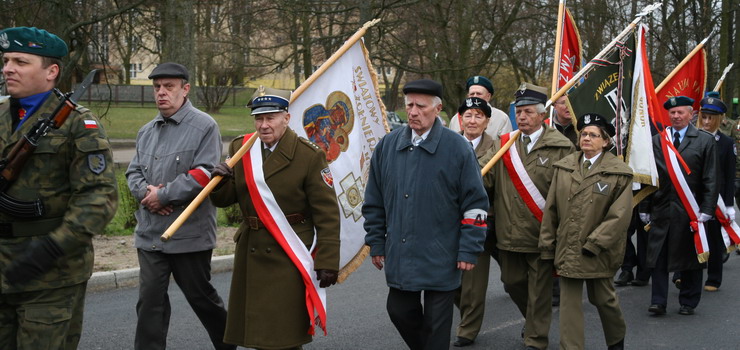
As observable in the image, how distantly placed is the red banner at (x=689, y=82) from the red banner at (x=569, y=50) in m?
1.38

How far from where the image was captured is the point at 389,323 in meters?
7.11

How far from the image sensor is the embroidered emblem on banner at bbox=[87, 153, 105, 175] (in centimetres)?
396

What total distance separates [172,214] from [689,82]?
6.45 meters

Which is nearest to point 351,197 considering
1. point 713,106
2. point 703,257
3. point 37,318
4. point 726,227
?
point 37,318

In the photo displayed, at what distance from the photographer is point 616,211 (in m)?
5.74

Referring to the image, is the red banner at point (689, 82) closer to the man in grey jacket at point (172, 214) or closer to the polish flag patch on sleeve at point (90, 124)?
the man in grey jacket at point (172, 214)

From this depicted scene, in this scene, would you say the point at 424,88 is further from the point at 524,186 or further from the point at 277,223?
the point at 524,186

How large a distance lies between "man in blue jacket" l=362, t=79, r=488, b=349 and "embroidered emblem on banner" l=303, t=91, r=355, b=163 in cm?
95

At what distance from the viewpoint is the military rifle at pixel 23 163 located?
3.87 meters

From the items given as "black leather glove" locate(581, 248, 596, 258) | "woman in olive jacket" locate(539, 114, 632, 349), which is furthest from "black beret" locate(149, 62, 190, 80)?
"black leather glove" locate(581, 248, 596, 258)

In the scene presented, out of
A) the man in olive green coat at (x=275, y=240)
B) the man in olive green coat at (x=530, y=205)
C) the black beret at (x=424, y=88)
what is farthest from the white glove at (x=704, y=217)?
the man in olive green coat at (x=275, y=240)

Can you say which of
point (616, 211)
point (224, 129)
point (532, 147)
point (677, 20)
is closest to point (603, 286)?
point (616, 211)

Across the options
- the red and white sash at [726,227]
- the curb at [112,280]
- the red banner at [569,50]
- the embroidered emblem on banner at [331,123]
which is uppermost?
the red banner at [569,50]

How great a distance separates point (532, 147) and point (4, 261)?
3841 millimetres
